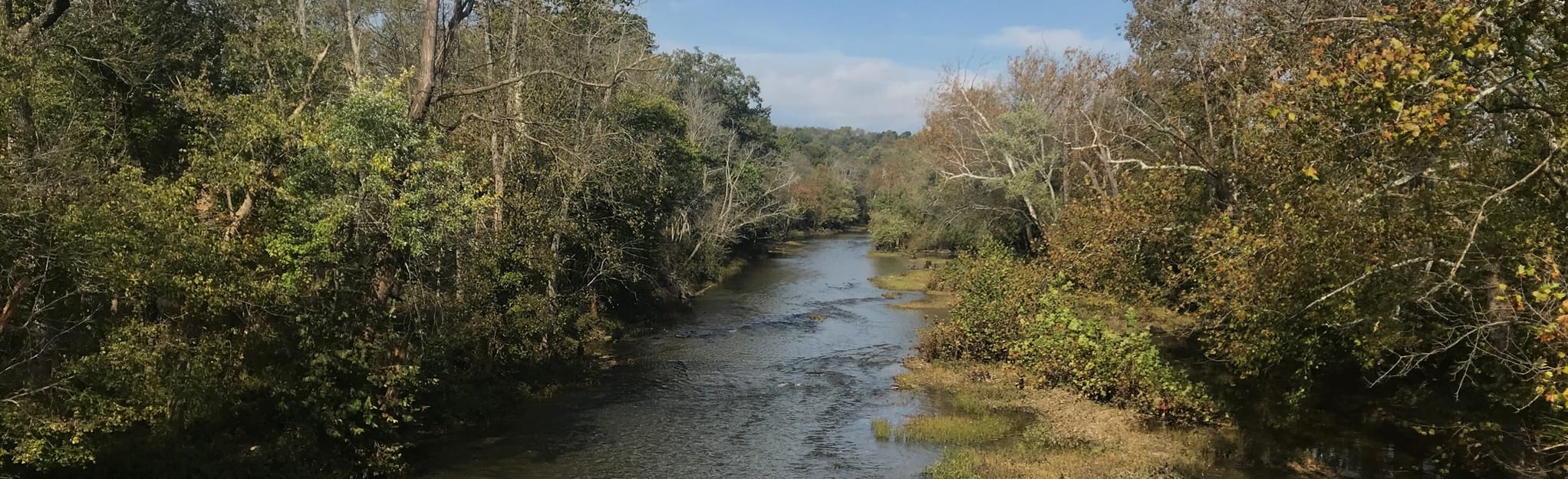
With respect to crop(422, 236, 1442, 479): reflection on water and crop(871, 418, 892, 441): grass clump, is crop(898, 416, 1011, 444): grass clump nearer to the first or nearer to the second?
crop(871, 418, 892, 441): grass clump

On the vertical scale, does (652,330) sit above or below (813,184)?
below

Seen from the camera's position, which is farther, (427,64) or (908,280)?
(908,280)

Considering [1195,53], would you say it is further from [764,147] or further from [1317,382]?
[764,147]

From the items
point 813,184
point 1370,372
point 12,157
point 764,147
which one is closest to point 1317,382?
point 1370,372

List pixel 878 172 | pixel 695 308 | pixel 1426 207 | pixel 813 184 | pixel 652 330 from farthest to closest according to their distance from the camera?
pixel 878 172
pixel 813 184
pixel 695 308
pixel 652 330
pixel 1426 207

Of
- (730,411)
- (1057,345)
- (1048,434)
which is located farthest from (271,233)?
(1057,345)

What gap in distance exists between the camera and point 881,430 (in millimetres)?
18516

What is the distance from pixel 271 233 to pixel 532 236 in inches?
398

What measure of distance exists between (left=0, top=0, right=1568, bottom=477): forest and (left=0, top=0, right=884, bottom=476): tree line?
6 cm

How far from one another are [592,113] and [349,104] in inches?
579

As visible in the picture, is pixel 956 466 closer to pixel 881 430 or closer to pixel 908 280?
pixel 881 430

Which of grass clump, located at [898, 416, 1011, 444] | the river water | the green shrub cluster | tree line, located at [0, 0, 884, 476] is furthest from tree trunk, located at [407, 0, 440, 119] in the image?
the green shrub cluster

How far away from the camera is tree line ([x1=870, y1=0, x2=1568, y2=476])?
7.41 meters

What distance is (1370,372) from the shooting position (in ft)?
61.2
